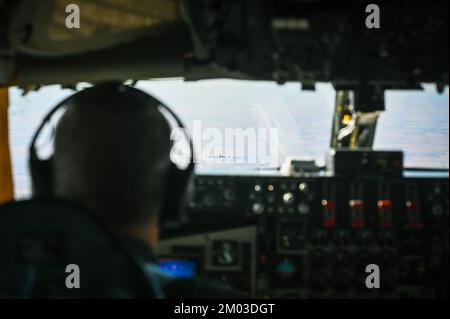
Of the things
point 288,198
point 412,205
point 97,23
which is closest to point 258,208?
point 288,198

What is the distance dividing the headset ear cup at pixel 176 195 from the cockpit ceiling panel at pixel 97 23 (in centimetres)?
171


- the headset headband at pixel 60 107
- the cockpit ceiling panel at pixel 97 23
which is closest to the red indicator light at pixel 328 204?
the cockpit ceiling panel at pixel 97 23

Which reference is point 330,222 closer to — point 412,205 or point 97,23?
point 412,205

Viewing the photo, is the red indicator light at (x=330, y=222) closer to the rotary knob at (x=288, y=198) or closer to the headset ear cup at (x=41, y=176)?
the rotary knob at (x=288, y=198)

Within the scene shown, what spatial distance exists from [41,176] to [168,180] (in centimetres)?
29

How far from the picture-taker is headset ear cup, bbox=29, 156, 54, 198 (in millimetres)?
1298

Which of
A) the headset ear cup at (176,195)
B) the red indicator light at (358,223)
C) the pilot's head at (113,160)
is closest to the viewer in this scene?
the pilot's head at (113,160)

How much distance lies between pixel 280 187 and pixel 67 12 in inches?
56.9

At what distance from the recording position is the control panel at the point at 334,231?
298 centimetres

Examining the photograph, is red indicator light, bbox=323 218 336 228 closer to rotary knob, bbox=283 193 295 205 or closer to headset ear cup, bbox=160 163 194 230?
rotary knob, bbox=283 193 295 205

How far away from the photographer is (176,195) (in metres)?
1.44

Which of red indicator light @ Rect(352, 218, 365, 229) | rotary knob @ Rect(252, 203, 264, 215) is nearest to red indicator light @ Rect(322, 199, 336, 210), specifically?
red indicator light @ Rect(352, 218, 365, 229)
